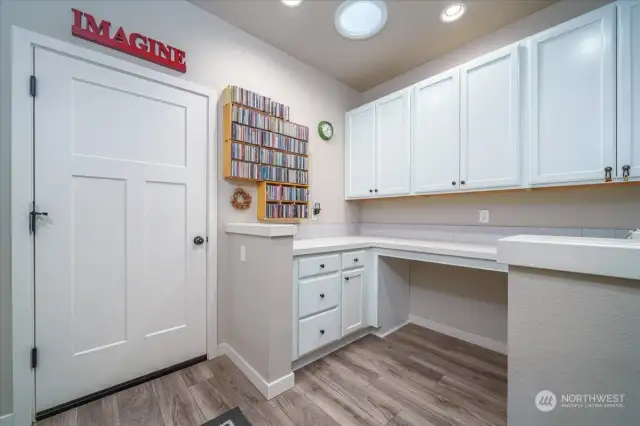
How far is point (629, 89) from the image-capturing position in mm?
1375

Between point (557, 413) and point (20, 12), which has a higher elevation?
point (20, 12)

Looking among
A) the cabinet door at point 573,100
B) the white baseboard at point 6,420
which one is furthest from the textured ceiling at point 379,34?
the white baseboard at point 6,420

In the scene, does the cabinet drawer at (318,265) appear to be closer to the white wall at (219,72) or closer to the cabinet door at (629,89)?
the white wall at (219,72)

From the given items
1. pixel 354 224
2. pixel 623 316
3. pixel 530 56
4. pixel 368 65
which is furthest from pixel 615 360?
pixel 368 65

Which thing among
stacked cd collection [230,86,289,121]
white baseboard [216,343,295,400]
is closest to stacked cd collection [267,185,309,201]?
stacked cd collection [230,86,289,121]

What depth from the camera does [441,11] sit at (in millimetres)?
1926

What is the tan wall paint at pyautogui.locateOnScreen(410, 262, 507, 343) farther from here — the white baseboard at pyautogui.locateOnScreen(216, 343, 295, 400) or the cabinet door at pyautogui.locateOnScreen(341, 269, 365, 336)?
the white baseboard at pyautogui.locateOnScreen(216, 343, 295, 400)

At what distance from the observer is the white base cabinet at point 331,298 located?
1.79 m

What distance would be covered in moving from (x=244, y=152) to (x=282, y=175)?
0.41 meters

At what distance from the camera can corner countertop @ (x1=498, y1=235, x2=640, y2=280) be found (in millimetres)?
524

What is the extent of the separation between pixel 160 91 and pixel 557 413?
2.48m

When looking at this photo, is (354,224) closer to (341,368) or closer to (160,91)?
(341,368)

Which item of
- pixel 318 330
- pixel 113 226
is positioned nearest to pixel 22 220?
pixel 113 226

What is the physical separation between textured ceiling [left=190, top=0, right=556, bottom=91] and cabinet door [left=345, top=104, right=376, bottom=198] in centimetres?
52
